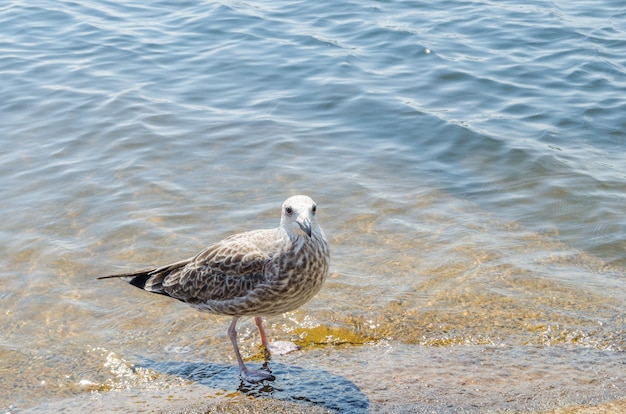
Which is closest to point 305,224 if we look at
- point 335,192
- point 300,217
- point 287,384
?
point 300,217

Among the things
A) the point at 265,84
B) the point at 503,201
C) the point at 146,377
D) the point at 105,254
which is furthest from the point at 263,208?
the point at 265,84

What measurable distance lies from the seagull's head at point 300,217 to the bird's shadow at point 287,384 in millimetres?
1131

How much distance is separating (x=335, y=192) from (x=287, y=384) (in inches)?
167

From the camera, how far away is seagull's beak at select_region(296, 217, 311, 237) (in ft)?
20.7

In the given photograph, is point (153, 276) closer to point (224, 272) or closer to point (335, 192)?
point (224, 272)

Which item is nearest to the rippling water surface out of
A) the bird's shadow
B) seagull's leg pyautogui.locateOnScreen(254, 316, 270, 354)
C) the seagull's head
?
the bird's shadow

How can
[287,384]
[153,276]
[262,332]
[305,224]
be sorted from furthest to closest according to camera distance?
[153,276] → [262,332] → [287,384] → [305,224]

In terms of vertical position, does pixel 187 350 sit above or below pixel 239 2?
below

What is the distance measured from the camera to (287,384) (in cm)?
661

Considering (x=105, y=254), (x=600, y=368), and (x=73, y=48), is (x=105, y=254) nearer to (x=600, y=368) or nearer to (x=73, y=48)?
(x=600, y=368)

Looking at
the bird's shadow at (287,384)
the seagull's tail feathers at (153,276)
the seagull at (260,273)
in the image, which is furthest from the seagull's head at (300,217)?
the seagull's tail feathers at (153,276)

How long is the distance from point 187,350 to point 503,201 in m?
4.71

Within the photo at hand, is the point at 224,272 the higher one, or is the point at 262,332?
the point at 224,272

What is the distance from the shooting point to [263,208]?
1015 cm
